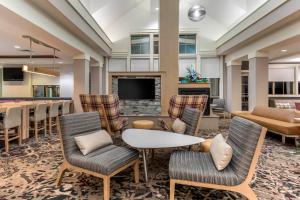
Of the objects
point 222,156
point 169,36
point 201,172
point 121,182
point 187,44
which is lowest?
point 121,182

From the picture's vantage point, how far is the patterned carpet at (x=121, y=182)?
2082 mm

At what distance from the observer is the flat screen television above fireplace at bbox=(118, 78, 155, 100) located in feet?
19.1

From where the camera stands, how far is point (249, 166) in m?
1.66

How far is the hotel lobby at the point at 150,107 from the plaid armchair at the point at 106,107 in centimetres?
2

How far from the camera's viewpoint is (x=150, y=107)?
582cm


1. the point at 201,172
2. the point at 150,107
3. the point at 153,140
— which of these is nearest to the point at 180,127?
the point at 153,140

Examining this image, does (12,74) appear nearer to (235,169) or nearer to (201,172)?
(201,172)

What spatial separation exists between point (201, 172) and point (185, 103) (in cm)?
226

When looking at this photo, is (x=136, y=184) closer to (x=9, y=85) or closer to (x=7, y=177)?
(x=7, y=177)

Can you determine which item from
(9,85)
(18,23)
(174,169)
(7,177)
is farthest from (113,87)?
(9,85)

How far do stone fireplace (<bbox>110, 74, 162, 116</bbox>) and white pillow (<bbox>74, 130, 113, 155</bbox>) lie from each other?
3.40 m

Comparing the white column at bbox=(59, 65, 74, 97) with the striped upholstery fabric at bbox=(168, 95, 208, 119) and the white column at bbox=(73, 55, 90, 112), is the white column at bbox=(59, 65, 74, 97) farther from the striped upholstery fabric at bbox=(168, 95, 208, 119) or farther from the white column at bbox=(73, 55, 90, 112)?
the striped upholstery fabric at bbox=(168, 95, 208, 119)

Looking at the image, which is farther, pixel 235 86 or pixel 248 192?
pixel 235 86

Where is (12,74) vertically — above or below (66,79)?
above
